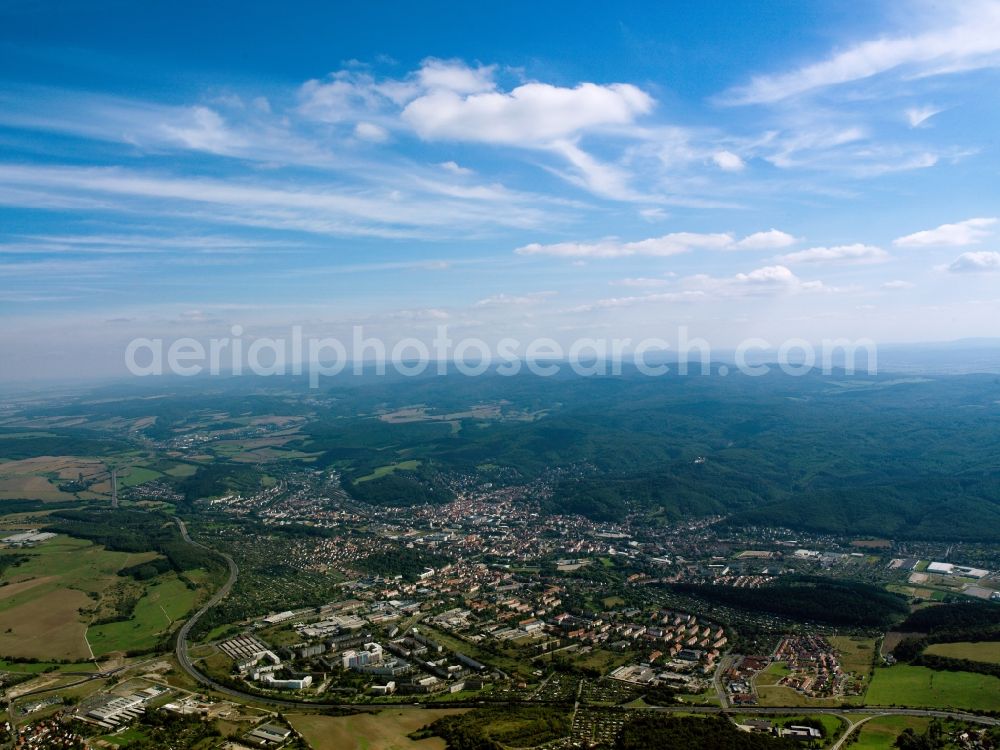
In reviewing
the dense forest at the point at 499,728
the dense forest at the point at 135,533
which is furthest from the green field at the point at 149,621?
the dense forest at the point at 499,728

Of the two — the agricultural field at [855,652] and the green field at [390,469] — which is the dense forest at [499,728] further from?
the green field at [390,469]

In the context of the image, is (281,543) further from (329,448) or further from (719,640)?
(329,448)

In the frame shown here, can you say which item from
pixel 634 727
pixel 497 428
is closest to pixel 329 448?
pixel 497 428

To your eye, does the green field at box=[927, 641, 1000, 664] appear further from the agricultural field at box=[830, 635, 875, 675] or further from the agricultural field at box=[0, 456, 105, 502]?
the agricultural field at box=[0, 456, 105, 502]

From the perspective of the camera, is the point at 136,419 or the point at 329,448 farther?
the point at 136,419

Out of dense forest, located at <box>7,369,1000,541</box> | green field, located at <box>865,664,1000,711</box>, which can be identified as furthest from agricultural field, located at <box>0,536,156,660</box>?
green field, located at <box>865,664,1000,711</box>
